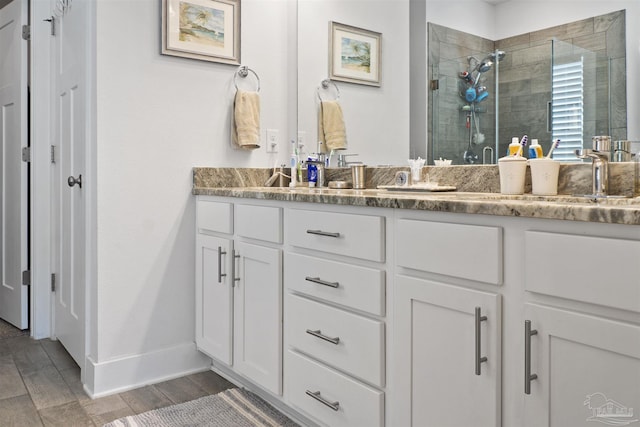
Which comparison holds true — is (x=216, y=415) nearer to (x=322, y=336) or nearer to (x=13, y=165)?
(x=322, y=336)

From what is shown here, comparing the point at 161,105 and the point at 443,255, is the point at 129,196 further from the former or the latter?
the point at 443,255

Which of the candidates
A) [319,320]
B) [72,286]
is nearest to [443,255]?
[319,320]

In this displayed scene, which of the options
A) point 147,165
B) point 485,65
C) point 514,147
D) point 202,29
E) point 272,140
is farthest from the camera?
point 272,140

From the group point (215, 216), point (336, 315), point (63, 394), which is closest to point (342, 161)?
point (215, 216)

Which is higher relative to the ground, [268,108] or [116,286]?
[268,108]

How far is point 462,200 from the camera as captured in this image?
1.28m

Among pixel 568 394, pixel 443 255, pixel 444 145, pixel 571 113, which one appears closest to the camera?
pixel 568 394

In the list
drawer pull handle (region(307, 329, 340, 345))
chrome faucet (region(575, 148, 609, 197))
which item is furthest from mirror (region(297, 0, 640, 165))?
drawer pull handle (region(307, 329, 340, 345))

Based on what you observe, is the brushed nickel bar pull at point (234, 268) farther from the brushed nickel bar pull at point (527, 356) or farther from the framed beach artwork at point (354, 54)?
the brushed nickel bar pull at point (527, 356)

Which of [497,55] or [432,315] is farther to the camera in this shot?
[497,55]

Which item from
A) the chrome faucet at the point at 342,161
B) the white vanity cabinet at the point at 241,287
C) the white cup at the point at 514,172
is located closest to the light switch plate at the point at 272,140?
the chrome faucet at the point at 342,161

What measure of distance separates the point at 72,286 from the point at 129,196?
2.04 feet

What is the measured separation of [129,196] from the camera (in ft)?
7.50

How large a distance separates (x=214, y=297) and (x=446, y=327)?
124 centimetres
